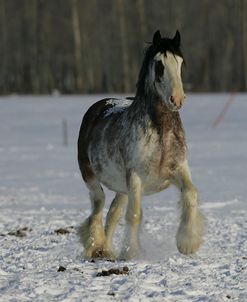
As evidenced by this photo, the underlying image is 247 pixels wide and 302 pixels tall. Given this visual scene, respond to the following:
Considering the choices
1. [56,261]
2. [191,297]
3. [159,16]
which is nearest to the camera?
[191,297]

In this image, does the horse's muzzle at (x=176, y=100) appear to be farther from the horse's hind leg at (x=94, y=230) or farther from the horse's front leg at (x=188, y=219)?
the horse's hind leg at (x=94, y=230)

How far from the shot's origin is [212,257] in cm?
677

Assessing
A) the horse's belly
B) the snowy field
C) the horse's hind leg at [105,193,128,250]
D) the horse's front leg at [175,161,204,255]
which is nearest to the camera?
the snowy field

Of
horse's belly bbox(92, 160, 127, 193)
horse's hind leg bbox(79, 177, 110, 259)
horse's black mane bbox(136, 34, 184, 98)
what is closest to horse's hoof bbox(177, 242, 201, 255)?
horse's belly bbox(92, 160, 127, 193)

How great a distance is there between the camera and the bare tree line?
5341 centimetres

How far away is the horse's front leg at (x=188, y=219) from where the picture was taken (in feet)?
21.2

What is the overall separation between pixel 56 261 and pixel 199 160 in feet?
43.1

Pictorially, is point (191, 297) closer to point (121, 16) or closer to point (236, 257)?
point (236, 257)

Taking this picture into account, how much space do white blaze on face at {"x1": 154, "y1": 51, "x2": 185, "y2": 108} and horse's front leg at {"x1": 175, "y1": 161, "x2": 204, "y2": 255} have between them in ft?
2.72

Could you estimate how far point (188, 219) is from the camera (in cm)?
652

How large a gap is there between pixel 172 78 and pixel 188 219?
4.49ft

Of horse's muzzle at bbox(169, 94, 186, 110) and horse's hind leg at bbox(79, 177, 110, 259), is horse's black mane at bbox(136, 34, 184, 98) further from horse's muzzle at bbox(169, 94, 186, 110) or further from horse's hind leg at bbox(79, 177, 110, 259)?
horse's hind leg at bbox(79, 177, 110, 259)

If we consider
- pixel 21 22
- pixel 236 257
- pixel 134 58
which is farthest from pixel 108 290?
pixel 21 22

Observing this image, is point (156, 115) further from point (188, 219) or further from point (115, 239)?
point (115, 239)
